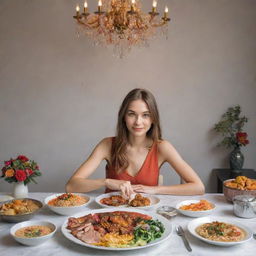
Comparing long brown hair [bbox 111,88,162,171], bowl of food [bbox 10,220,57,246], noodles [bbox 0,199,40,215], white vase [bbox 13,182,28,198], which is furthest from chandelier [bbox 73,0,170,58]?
bowl of food [bbox 10,220,57,246]

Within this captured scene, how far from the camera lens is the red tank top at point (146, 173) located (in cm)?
221

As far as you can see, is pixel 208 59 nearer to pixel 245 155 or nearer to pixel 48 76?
pixel 245 155

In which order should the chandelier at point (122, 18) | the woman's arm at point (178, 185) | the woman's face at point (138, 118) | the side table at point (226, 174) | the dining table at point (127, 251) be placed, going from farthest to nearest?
1. the side table at point (226, 174)
2. the chandelier at point (122, 18)
3. the woman's face at point (138, 118)
4. the woman's arm at point (178, 185)
5. the dining table at point (127, 251)

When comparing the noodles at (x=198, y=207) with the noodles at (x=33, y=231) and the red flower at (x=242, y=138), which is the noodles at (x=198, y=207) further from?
the red flower at (x=242, y=138)

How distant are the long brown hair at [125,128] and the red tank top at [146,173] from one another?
0.16 feet

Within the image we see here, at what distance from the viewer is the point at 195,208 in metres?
1.67

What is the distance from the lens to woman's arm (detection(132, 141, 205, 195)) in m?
2.00

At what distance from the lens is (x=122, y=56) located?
11.4 feet

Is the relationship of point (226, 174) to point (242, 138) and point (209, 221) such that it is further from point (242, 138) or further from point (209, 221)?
point (209, 221)

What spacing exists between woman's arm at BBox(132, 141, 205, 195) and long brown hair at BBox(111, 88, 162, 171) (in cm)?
11

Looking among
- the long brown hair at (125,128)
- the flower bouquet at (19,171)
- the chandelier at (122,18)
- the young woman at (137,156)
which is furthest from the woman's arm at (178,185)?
the chandelier at (122,18)

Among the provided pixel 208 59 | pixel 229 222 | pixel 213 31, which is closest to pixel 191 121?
pixel 208 59

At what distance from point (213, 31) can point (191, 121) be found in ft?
3.08

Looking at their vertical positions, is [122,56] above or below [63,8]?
below
